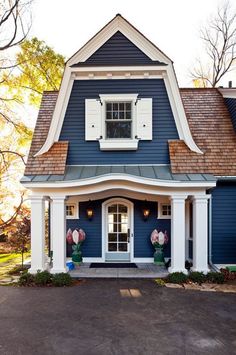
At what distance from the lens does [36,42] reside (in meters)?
17.2

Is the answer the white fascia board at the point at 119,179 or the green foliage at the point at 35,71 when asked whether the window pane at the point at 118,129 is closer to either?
the white fascia board at the point at 119,179

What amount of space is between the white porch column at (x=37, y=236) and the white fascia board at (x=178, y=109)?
4752 millimetres

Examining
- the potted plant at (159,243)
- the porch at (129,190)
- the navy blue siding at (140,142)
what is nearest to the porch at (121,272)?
the porch at (129,190)

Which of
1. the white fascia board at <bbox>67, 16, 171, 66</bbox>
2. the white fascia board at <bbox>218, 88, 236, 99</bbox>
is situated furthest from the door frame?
the white fascia board at <bbox>218, 88, 236, 99</bbox>

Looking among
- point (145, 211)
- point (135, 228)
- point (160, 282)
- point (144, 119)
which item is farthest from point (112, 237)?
point (144, 119)

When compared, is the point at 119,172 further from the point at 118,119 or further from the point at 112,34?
the point at 112,34

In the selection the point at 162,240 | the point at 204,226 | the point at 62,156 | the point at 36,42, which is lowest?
the point at 162,240

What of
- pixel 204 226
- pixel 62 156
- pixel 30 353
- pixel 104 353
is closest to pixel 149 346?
pixel 104 353

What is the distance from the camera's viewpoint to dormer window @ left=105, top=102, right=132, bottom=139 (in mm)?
9438

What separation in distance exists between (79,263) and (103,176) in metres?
3.30

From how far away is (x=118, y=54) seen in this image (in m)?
9.28

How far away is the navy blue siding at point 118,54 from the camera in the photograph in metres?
9.25

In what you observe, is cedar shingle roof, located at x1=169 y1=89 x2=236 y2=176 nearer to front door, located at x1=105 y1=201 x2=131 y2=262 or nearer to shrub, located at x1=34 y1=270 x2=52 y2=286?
front door, located at x1=105 y1=201 x2=131 y2=262

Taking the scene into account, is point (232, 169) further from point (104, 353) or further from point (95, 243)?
point (104, 353)
